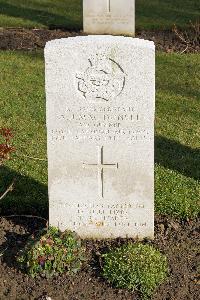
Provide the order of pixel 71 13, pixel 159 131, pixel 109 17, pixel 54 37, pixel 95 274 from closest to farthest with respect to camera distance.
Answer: pixel 95 274 < pixel 159 131 < pixel 109 17 < pixel 54 37 < pixel 71 13

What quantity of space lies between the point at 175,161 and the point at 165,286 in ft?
8.04

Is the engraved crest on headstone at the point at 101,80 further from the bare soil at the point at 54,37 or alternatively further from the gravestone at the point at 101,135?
the bare soil at the point at 54,37

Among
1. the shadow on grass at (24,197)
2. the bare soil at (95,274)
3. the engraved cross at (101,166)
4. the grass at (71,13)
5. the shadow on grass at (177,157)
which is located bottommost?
the bare soil at (95,274)

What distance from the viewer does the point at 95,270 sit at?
515cm

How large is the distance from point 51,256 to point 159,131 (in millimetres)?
3517

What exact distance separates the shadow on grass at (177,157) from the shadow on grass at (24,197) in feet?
4.99

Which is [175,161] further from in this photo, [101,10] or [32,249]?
[101,10]

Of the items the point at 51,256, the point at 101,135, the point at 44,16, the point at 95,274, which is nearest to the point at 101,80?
the point at 101,135

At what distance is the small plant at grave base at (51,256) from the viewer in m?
4.99

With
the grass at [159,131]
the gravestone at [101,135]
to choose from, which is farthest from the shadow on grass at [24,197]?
the gravestone at [101,135]

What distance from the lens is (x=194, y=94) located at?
9.60 m

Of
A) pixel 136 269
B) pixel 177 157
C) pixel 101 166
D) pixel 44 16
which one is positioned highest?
pixel 44 16

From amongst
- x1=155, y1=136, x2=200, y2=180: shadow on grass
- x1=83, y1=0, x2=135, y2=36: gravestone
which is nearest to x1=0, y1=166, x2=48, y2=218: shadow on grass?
x1=155, y1=136, x2=200, y2=180: shadow on grass

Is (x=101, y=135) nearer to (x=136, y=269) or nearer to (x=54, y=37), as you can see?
(x=136, y=269)
